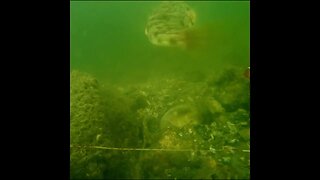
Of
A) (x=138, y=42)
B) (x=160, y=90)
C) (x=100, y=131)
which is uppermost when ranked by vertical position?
(x=138, y=42)

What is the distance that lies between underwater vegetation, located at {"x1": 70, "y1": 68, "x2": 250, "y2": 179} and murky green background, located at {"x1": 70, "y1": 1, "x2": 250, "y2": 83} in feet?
0.19

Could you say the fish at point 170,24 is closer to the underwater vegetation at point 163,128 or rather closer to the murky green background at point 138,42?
the murky green background at point 138,42

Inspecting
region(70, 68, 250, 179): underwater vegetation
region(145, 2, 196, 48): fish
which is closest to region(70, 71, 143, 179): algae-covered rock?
region(70, 68, 250, 179): underwater vegetation

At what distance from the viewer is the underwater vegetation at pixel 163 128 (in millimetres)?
1636

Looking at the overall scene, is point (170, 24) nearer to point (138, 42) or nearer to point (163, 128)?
point (138, 42)

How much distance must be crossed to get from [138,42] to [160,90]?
260 mm

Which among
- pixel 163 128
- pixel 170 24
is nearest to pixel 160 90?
pixel 163 128

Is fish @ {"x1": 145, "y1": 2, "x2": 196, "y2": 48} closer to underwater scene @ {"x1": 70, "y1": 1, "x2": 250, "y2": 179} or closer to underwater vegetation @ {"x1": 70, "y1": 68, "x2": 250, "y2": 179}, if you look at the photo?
underwater scene @ {"x1": 70, "y1": 1, "x2": 250, "y2": 179}

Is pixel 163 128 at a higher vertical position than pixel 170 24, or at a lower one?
lower

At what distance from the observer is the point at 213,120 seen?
65.9 inches

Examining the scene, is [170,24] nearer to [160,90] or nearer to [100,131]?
Result: [160,90]

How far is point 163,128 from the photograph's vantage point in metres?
1.68
